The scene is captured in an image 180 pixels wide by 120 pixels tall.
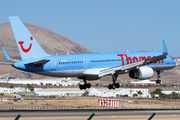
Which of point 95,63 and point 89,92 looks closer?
point 95,63

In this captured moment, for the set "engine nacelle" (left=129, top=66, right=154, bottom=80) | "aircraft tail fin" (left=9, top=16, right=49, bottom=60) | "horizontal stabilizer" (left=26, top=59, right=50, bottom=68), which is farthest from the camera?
"engine nacelle" (left=129, top=66, right=154, bottom=80)

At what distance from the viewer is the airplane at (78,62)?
62031 millimetres

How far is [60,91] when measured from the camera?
15712cm

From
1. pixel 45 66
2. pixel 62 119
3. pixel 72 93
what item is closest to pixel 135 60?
pixel 45 66

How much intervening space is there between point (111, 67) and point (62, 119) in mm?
24485

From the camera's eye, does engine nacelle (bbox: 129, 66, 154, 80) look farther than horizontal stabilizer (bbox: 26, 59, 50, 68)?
Yes

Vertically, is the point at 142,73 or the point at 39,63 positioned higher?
the point at 39,63

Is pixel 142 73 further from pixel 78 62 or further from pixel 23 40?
pixel 23 40

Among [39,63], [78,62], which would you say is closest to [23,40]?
[39,63]

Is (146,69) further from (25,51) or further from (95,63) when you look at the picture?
(25,51)

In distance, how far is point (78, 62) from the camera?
65.3 m

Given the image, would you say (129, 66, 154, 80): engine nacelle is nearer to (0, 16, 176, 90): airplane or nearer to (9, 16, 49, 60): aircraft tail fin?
(0, 16, 176, 90): airplane

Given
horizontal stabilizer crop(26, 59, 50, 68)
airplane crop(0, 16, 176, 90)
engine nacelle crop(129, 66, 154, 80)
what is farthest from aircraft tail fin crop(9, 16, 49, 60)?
engine nacelle crop(129, 66, 154, 80)

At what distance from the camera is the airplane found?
62.0 m
